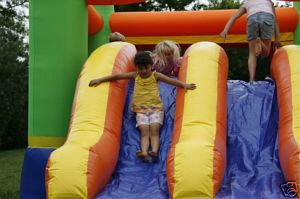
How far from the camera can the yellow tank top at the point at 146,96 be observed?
12.8 ft

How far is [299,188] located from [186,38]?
142 inches

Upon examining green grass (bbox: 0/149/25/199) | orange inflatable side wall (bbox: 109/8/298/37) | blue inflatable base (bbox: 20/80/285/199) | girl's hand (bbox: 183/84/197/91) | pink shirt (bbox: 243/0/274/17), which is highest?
pink shirt (bbox: 243/0/274/17)

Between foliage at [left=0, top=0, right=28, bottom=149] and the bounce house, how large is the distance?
31.7 ft

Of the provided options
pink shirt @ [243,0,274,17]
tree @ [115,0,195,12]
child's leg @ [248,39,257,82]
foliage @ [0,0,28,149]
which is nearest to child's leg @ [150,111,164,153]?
child's leg @ [248,39,257,82]

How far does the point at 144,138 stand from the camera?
12.3ft

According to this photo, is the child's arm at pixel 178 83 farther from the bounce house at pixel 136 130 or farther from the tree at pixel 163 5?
the tree at pixel 163 5

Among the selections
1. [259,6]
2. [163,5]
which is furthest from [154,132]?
[163,5]

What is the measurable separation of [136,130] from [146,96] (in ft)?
0.86

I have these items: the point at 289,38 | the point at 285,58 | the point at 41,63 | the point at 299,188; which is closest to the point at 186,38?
the point at 289,38

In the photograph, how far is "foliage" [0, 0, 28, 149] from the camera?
46.4 ft

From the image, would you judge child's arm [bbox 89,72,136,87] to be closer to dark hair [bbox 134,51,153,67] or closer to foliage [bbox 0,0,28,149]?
dark hair [bbox 134,51,153,67]

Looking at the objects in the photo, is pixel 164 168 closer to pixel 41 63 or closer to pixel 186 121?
pixel 186 121

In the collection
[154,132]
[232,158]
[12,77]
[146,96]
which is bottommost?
[12,77]

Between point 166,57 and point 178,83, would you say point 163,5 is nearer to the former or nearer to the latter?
point 166,57
